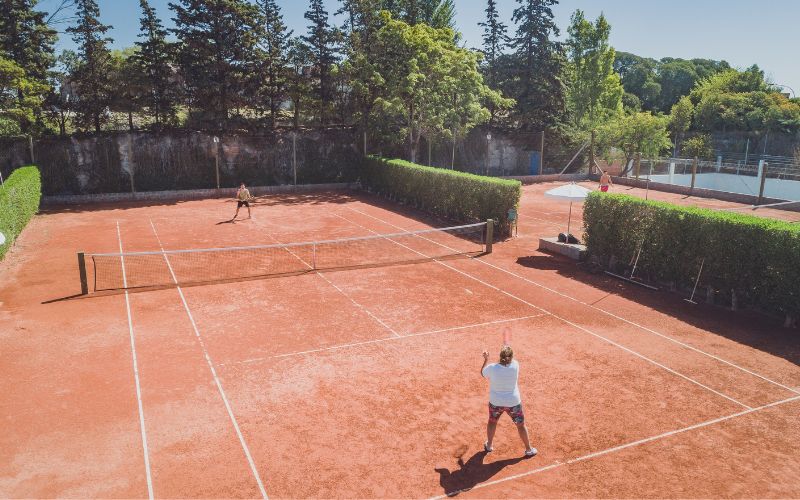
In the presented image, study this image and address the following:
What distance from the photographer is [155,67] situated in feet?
113

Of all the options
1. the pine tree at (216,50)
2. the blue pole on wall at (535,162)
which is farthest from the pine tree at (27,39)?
the blue pole on wall at (535,162)

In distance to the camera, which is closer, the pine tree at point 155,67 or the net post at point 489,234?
the net post at point 489,234

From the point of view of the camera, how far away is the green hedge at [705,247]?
1341 centimetres

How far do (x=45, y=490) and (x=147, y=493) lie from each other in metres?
1.35

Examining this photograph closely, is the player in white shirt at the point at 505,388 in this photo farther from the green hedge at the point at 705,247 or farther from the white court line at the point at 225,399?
the green hedge at the point at 705,247

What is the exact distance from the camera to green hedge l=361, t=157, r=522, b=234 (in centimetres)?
2217

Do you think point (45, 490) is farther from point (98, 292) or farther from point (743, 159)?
point (743, 159)

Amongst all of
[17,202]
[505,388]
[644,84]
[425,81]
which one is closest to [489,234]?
[505,388]

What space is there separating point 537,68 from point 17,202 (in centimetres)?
3580

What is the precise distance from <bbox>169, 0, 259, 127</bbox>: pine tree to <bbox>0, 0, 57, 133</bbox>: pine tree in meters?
6.94

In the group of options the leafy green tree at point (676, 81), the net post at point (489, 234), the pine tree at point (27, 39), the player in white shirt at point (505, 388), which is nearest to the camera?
the player in white shirt at point (505, 388)

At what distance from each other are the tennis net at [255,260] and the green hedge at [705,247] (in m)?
4.14

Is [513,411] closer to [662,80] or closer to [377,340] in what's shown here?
[377,340]

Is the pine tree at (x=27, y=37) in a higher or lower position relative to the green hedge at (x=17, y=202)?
higher
